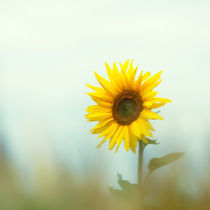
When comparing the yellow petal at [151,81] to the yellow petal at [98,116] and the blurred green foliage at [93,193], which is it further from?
the blurred green foliage at [93,193]

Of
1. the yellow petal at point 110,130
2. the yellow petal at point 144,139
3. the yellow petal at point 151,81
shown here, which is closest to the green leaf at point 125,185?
the yellow petal at point 144,139

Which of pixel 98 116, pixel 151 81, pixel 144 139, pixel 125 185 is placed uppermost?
pixel 151 81

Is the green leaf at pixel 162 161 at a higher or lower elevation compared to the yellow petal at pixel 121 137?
lower

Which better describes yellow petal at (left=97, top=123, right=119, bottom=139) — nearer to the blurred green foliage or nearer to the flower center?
the flower center

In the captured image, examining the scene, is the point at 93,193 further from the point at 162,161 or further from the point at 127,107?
the point at 127,107

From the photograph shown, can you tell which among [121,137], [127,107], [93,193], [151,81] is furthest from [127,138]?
[93,193]

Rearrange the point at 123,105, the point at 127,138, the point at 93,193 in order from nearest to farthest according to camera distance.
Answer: the point at 93,193 → the point at 127,138 → the point at 123,105

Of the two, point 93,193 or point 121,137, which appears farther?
point 121,137

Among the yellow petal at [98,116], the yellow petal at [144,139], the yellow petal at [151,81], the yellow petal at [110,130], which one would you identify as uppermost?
the yellow petal at [151,81]
